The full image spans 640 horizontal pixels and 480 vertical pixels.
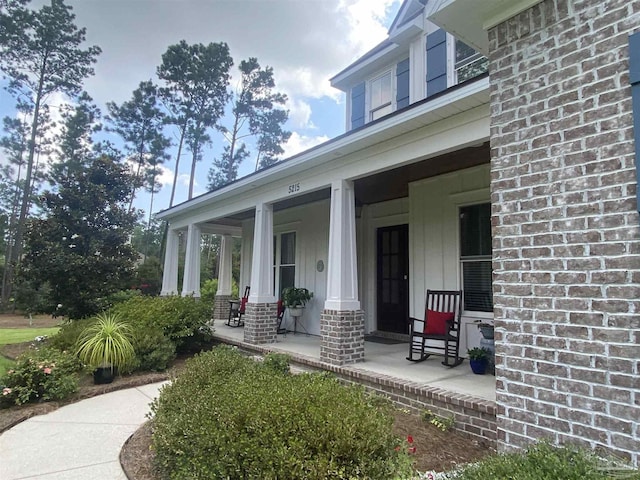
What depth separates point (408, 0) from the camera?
7730 mm

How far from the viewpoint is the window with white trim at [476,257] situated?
5406 millimetres

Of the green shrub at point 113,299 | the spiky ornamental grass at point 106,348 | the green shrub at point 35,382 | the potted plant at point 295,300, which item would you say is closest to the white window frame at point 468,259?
the potted plant at point 295,300

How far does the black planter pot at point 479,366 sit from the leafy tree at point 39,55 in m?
19.4

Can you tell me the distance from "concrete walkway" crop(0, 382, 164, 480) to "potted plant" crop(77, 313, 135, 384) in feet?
1.90

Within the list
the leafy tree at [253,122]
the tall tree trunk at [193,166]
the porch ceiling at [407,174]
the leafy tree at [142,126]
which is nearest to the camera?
the porch ceiling at [407,174]

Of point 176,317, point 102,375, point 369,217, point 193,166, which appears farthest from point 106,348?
point 193,166

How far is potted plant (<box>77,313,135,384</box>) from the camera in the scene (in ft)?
17.9

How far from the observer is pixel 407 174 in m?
6.17

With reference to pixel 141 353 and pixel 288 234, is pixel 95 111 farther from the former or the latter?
pixel 141 353

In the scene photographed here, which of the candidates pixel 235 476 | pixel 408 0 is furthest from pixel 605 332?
pixel 408 0

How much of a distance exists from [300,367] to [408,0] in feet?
23.6

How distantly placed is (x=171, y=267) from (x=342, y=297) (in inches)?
295

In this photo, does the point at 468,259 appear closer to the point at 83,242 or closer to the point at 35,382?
the point at 35,382

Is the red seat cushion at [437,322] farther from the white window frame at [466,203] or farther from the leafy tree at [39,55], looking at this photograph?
the leafy tree at [39,55]
